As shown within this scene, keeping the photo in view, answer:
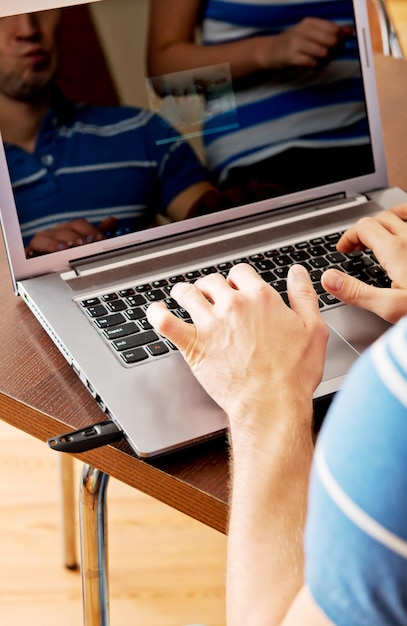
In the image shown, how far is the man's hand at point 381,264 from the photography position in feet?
2.69

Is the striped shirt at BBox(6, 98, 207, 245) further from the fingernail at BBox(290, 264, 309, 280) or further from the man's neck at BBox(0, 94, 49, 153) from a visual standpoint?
the fingernail at BBox(290, 264, 309, 280)

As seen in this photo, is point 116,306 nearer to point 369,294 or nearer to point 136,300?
point 136,300

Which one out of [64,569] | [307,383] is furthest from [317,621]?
[64,569]

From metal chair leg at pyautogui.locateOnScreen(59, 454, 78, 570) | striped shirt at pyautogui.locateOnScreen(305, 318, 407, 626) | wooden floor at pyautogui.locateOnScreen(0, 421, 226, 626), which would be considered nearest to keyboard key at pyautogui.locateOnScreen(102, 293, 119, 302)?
striped shirt at pyautogui.locateOnScreen(305, 318, 407, 626)

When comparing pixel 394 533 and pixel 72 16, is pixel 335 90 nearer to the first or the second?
pixel 72 16

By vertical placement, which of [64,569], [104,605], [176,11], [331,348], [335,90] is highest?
[176,11]

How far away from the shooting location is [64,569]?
1.53m

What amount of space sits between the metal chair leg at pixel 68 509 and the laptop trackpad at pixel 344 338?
0.73 metres

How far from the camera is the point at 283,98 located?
3.37 ft

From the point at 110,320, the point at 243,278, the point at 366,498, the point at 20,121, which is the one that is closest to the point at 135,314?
the point at 110,320

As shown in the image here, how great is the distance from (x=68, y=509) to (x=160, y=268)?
0.70 meters

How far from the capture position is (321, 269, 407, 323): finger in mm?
818

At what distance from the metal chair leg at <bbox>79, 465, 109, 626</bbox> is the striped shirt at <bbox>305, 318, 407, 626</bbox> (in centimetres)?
48

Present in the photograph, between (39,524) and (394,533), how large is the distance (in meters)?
1.32
